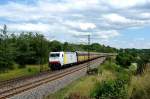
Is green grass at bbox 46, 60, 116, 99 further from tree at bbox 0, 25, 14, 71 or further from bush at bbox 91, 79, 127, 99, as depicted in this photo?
tree at bbox 0, 25, 14, 71

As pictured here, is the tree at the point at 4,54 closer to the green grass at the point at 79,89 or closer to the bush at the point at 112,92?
the green grass at the point at 79,89

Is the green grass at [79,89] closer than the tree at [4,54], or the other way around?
the green grass at [79,89]

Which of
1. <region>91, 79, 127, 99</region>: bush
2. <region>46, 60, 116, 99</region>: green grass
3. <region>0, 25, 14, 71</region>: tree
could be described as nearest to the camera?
<region>91, 79, 127, 99</region>: bush

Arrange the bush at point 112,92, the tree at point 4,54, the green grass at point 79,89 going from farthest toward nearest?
the tree at point 4,54
the green grass at point 79,89
the bush at point 112,92

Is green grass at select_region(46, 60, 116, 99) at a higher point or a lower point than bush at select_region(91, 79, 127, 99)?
lower

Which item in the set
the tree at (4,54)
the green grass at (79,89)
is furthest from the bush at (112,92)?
the tree at (4,54)

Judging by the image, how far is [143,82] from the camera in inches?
545

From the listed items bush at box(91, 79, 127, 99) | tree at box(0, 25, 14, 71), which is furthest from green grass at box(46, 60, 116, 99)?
tree at box(0, 25, 14, 71)

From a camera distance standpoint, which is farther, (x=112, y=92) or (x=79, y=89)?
(x=79, y=89)

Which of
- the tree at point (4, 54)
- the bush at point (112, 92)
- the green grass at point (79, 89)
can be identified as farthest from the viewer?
the tree at point (4, 54)

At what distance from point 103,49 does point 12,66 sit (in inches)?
5045

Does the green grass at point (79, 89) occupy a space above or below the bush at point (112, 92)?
below

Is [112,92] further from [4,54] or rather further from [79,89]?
[4,54]

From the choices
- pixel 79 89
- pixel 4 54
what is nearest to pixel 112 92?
pixel 79 89
